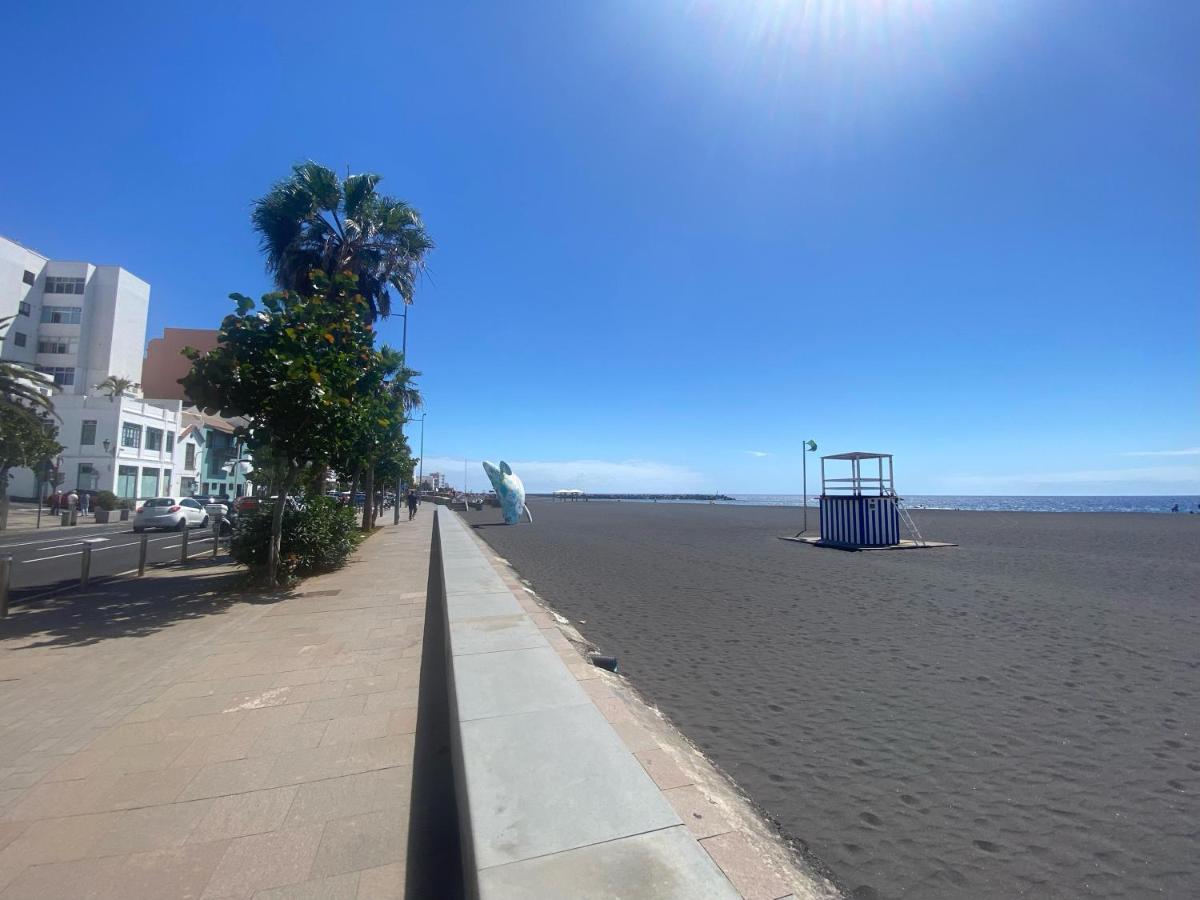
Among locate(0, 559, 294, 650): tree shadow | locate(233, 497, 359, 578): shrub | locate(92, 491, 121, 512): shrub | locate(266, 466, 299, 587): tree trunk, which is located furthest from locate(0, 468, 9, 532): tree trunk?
locate(266, 466, 299, 587): tree trunk

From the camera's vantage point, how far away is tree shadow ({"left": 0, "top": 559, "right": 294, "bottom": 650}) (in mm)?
6965

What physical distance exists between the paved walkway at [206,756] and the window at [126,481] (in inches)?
1576

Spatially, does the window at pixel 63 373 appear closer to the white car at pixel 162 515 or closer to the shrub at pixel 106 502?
the shrub at pixel 106 502

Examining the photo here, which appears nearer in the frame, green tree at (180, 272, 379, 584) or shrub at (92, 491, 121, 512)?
green tree at (180, 272, 379, 584)

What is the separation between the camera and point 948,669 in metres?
6.11

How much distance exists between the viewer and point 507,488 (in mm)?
31750

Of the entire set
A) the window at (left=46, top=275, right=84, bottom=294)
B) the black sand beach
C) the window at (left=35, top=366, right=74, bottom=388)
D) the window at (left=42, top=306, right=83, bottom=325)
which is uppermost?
the window at (left=46, top=275, right=84, bottom=294)

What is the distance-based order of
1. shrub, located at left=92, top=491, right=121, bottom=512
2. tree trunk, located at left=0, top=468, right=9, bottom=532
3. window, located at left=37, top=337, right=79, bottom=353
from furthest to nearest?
window, located at left=37, top=337, right=79, bottom=353, shrub, located at left=92, top=491, right=121, bottom=512, tree trunk, located at left=0, top=468, right=9, bottom=532

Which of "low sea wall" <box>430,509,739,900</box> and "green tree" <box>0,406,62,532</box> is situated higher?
"green tree" <box>0,406,62,532</box>

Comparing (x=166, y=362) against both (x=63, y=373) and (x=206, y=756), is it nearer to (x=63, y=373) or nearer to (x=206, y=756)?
(x=63, y=373)

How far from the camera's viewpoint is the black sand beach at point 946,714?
2.95m

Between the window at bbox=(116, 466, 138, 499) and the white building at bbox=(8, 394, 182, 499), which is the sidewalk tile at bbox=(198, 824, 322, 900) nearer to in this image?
the white building at bbox=(8, 394, 182, 499)

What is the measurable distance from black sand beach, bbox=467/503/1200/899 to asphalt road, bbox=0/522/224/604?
8.20m

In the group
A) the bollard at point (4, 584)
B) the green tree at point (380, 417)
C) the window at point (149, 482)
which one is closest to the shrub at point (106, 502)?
Answer: the window at point (149, 482)
